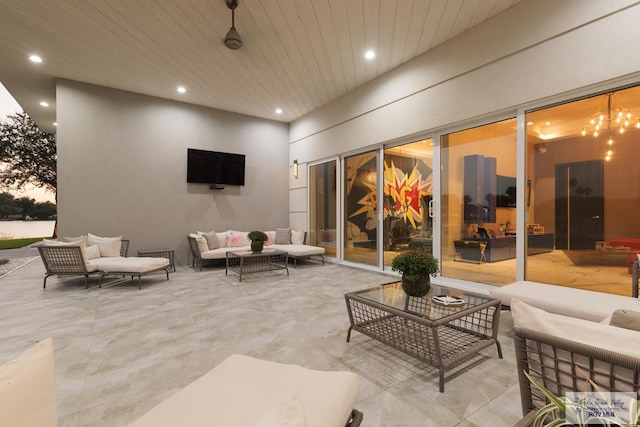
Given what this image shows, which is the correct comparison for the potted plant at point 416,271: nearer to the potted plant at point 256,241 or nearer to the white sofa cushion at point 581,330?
the white sofa cushion at point 581,330

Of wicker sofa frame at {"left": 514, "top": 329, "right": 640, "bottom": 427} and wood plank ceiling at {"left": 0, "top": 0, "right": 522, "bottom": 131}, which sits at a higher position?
wood plank ceiling at {"left": 0, "top": 0, "right": 522, "bottom": 131}

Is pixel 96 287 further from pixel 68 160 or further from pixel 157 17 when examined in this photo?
pixel 157 17

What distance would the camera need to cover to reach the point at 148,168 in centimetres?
673

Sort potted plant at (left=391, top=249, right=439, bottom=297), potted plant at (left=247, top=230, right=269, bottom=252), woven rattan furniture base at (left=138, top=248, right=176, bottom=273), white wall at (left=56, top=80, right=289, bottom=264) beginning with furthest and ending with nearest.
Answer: woven rattan furniture base at (left=138, top=248, right=176, bottom=273)
white wall at (left=56, top=80, right=289, bottom=264)
potted plant at (left=247, top=230, right=269, bottom=252)
potted plant at (left=391, top=249, right=439, bottom=297)

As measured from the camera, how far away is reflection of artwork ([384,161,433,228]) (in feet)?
17.6

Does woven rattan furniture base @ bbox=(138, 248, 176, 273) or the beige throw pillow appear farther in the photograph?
woven rattan furniture base @ bbox=(138, 248, 176, 273)

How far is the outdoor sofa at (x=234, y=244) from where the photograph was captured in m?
6.32

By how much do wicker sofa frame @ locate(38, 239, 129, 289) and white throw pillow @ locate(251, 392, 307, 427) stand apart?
521cm

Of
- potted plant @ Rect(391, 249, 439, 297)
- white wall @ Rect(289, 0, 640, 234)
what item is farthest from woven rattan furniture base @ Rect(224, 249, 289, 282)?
potted plant @ Rect(391, 249, 439, 297)

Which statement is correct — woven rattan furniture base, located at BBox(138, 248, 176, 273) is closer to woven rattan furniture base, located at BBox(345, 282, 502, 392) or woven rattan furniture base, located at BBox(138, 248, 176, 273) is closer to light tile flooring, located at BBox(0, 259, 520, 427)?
light tile flooring, located at BBox(0, 259, 520, 427)

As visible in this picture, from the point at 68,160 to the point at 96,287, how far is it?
111 inches

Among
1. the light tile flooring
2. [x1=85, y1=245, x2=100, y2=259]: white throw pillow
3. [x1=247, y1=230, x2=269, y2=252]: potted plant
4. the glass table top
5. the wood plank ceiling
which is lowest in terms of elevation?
the light tile flooring

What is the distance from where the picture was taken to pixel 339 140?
22.5ft

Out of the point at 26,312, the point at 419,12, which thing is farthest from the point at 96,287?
the point at 419,12
